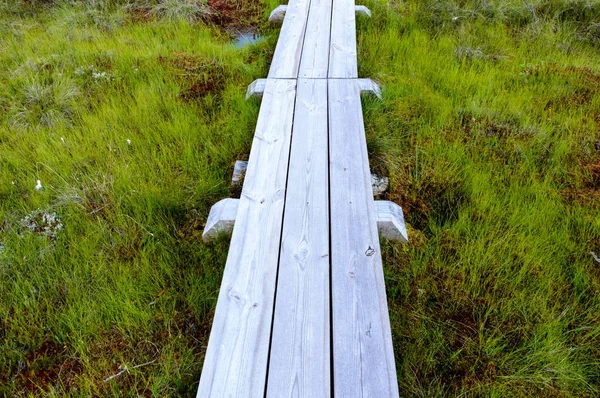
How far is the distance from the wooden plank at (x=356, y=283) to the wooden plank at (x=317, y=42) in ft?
3.95

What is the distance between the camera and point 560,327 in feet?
7.67

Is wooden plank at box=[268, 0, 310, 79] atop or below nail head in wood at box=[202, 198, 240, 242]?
atop

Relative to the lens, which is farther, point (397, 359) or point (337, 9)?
point (337, 9)

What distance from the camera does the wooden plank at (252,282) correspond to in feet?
5.84

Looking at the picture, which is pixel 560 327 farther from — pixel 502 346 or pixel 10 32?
pixel 10 32

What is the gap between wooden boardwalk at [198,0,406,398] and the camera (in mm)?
1780

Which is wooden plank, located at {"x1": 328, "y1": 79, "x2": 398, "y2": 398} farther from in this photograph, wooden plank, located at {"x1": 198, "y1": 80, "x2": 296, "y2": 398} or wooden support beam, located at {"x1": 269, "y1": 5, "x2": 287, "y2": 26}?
wooden support beam, located at {"x1": 269, "y1": 5, "x2": 287, "y2": 26}

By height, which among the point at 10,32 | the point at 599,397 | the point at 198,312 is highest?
the point at 10,32

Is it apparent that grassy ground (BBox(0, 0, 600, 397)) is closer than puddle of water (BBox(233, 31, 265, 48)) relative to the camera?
Yes

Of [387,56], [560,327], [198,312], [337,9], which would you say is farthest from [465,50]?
[198,312]

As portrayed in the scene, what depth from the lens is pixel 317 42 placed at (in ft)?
15.4

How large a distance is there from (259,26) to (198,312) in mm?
5107

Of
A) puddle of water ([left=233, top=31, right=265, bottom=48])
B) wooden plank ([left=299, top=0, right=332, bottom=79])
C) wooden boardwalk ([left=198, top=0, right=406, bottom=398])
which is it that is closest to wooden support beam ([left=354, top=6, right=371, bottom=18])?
wooden plank ([left=299, top=0, right=332, bottom=79])

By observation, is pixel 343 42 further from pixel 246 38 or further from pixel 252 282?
pixel 252 282
